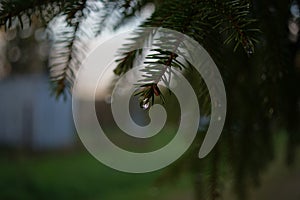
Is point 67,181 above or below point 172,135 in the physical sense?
below

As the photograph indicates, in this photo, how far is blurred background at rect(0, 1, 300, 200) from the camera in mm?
624

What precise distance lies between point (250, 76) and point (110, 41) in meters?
0.32

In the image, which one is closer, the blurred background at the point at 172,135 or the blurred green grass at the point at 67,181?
the blurred background at the point at 172,135

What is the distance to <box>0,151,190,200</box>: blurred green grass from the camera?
11.6 ft

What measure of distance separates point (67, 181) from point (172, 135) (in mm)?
2129

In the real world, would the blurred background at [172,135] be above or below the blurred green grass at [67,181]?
above

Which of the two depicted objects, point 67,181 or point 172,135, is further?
point 67,181

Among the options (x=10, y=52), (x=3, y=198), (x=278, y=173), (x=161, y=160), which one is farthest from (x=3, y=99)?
(x=161, y=160)

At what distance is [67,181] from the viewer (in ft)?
12.8

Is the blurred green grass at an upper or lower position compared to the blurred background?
lower

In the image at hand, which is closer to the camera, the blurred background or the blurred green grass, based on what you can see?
the blurred background

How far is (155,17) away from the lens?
1.57ft

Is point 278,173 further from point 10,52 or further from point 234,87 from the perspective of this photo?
point 10,52

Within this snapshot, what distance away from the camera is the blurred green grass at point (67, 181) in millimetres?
3539
